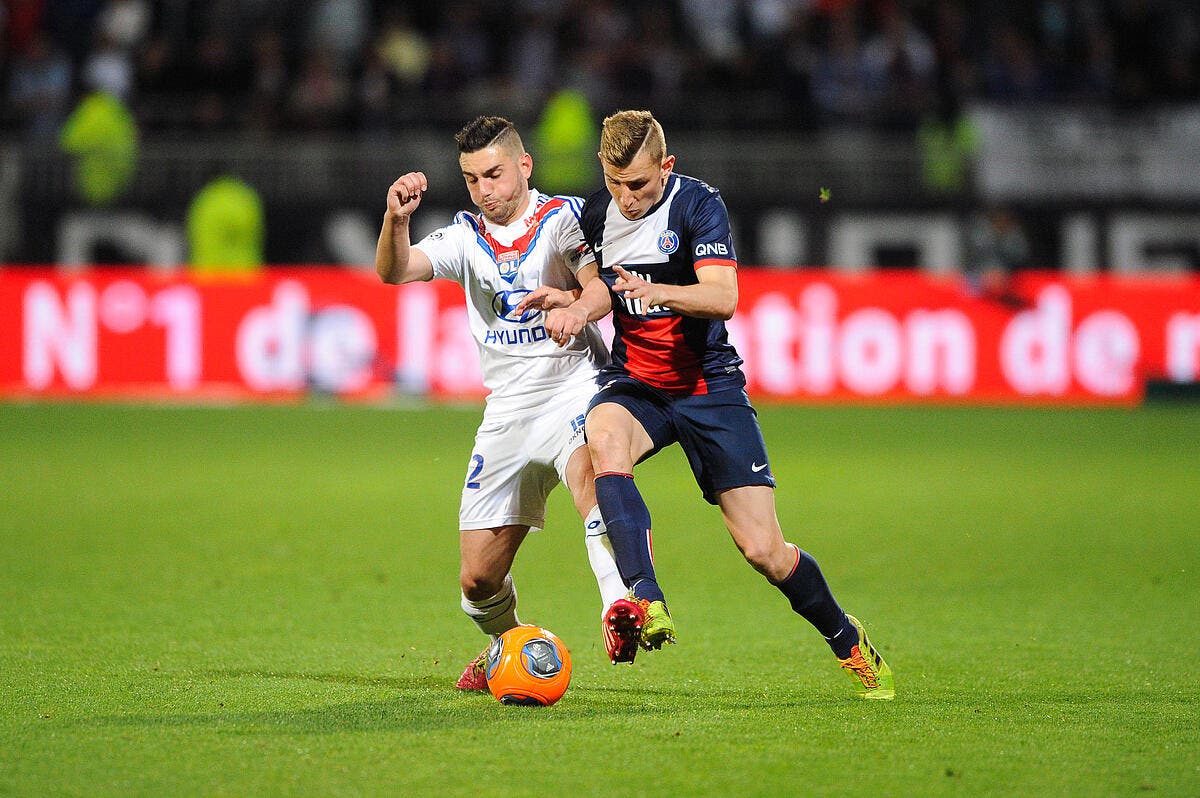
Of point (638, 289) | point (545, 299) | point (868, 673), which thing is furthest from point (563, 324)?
point (868, 673)

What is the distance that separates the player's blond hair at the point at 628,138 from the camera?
17.2 ft

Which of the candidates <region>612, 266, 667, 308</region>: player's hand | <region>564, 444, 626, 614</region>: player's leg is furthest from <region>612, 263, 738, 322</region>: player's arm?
<region>564, 444, 626, 614</region>: player's leg

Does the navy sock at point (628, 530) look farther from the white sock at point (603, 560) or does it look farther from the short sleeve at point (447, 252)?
the short sleeve at point (447, 252)

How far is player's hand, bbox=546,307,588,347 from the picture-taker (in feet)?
16.5

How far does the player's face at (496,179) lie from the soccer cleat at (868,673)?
1939 millimetres

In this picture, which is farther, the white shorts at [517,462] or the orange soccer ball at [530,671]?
the white shorts at [517,462]

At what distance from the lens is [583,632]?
670 centimetres

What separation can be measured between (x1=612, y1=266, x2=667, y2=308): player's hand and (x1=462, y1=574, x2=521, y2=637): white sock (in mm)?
1286

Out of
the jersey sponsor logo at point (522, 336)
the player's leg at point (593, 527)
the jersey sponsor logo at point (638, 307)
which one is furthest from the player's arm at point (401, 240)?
the player's leg at point (593, 527)

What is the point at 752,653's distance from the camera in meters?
6.27

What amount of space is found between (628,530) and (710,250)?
0.99 m

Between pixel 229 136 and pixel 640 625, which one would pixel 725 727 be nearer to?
pixel 640 625

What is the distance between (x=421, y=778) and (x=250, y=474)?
307 inches

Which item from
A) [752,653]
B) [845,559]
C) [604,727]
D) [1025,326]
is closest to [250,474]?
[845,559]
